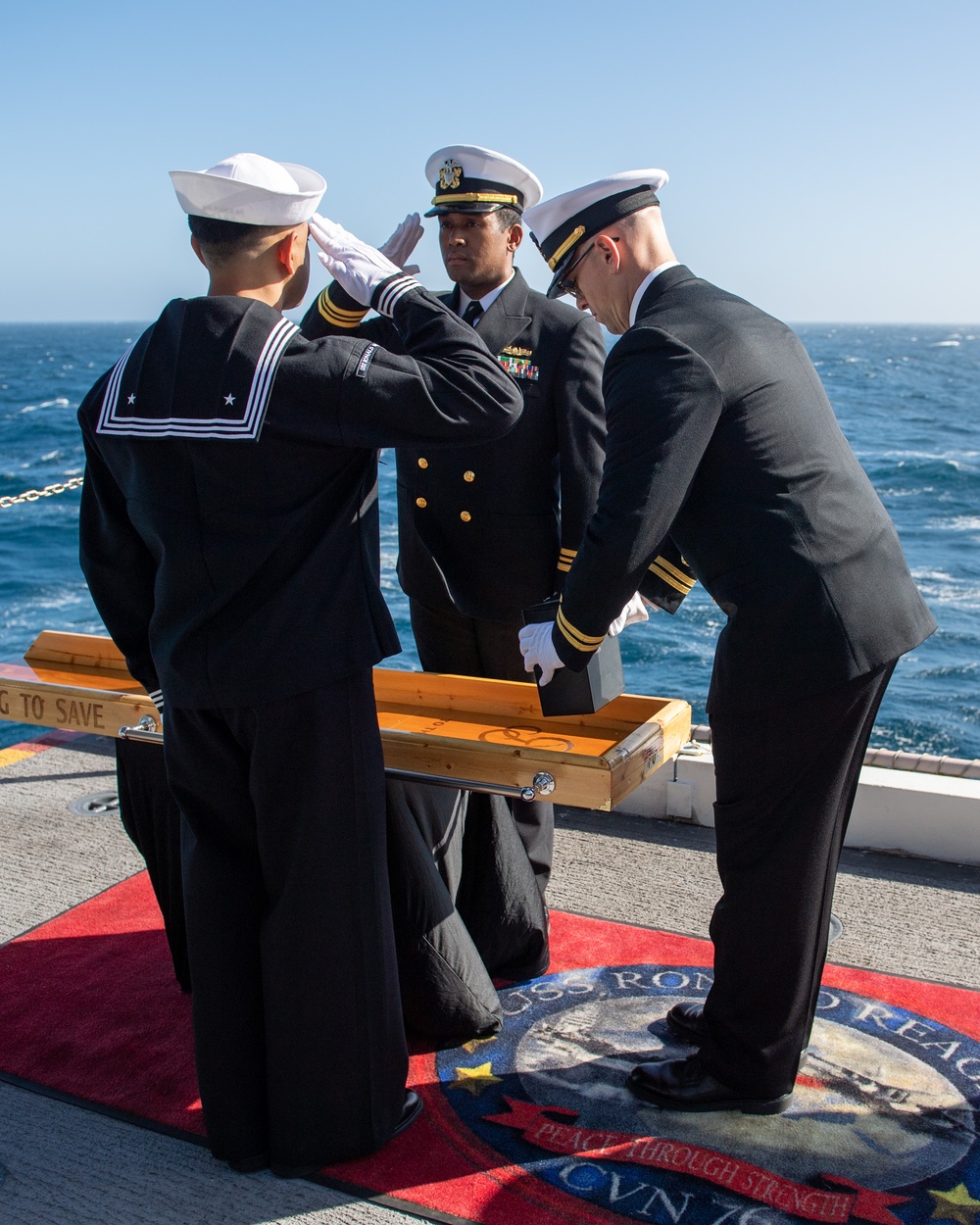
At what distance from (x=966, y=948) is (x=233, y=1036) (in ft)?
6.64

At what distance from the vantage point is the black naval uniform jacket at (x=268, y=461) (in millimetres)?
2250

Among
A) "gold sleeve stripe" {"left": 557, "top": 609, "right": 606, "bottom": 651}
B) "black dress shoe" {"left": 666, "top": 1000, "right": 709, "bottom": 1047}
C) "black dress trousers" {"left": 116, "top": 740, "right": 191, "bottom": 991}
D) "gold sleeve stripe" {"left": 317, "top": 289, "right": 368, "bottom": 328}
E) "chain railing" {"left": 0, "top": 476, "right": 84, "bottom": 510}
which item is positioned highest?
"gold sleeve stripe" {"left": 317, "top": 289, "right": 368, "bottom": 328}

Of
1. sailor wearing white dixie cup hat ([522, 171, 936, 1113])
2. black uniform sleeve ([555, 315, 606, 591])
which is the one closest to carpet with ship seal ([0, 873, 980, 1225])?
sailor wearing white dixie cup hat ([522, 171, 936, 1113])

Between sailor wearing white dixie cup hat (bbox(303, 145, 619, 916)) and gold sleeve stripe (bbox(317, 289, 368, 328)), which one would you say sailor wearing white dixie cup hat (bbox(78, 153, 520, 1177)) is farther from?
sailor wearing white dixie cup hat (bbox(303, 145, 619, 916))

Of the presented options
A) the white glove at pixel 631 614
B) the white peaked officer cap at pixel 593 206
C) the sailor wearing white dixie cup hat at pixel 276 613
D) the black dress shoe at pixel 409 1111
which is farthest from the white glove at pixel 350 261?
the black dress shoe at pixel 409 1111

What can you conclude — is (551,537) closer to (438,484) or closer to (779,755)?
(438,484)

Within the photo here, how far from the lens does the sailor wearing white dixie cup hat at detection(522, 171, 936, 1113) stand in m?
2.38

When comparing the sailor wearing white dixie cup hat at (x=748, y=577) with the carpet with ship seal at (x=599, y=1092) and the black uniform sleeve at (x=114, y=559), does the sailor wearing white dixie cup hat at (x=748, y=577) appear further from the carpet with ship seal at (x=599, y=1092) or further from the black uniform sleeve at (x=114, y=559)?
the black uniform sleeve at (x=114, y=559)

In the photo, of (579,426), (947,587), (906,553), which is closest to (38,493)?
(579,426)

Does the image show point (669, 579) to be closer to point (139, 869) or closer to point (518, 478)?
point (518, 478)

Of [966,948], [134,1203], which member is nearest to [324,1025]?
[134,1203]

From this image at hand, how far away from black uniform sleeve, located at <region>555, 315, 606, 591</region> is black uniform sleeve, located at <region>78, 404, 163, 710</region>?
1209 millimetres

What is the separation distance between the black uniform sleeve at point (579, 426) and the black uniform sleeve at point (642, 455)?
3.02 ft

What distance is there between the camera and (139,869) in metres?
4.07
